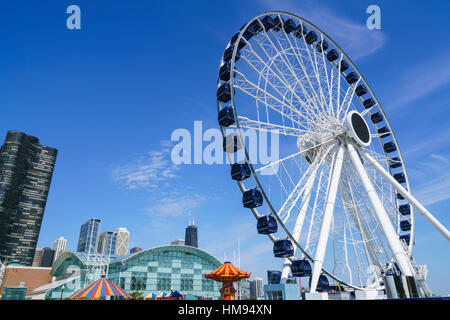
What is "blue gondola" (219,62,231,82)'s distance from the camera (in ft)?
78.5

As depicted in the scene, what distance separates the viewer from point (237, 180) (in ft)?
72.7

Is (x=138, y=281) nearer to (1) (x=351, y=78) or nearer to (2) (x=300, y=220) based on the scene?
(2) (x=300, y=220)

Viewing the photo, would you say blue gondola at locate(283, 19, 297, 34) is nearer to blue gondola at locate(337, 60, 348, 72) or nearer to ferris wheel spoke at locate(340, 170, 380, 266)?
blue gondola at locate(337, 60, 348, 72)

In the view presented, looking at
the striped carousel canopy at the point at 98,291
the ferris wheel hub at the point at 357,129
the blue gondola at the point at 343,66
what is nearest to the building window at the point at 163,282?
the striped carousel canopy at the point at 98,291

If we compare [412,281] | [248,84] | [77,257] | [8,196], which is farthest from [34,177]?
[412,281]

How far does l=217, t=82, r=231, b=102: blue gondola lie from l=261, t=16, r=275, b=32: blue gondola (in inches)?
343

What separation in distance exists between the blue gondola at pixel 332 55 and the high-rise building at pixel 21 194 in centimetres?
13993

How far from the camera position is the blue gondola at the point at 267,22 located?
90.8 feet

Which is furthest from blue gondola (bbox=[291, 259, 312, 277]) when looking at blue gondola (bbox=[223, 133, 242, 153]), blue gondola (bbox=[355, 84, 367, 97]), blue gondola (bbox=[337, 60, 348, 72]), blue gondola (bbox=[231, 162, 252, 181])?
blue gondola (bbox=[337, 60, 348, 72])

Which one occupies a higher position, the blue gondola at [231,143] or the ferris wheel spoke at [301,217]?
the blue gondola at [231,143]

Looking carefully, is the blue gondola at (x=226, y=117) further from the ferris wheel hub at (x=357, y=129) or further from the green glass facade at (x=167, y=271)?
the green glass facade at (x=167, y=271)

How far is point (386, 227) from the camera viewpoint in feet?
68.2

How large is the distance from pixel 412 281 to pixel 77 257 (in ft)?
253
